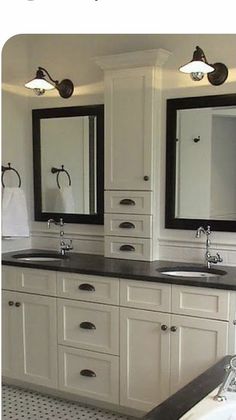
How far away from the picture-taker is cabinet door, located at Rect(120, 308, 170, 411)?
271 centimetres

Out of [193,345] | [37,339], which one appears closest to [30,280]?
[37,339]

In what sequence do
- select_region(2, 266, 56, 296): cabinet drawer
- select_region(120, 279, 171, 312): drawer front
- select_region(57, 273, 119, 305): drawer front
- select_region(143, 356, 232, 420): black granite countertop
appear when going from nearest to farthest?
select_region(143, 356, 232, 420): black granite countertop < select_region(120, 279, 171, 312): drawer front < select_region(57, 273, 119, 305): drawer front < select_region(2, 266, 56, 296): cabinet drawer

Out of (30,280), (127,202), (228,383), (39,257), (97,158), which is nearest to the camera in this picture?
(228,383)

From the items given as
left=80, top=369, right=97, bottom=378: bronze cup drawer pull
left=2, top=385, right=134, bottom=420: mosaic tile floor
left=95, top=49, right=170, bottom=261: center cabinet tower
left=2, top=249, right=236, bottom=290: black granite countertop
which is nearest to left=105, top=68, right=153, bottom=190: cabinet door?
left=95, top=49, right=170, bottom=261: center cabinet tower

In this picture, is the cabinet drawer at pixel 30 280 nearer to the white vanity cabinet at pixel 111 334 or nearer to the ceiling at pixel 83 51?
the white vanity cabinet at pixel 111 334

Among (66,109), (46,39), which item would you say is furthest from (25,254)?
(46,39)

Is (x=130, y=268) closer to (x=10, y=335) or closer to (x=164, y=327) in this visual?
(x=164, y=327)

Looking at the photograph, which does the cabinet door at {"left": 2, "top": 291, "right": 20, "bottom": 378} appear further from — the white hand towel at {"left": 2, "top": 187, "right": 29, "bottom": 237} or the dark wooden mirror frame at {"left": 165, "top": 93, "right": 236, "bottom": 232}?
the dark wooden mirror frame at {"left": 165, "top": 93, "right": 236, "bottom": 232}

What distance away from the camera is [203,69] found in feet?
9.00

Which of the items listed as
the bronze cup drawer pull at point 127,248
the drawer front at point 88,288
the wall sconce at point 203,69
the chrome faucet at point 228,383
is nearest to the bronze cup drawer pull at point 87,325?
the drawer front at point 88,288

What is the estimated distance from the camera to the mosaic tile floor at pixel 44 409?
2.87 metres

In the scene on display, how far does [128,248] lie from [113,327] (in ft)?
2.01

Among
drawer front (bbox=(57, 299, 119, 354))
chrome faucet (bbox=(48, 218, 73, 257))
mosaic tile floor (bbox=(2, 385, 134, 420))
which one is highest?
chrome faucet (bbox=(48, 218, 73, 257))

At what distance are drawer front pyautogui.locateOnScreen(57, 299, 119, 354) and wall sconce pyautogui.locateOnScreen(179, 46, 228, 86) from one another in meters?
1.43
